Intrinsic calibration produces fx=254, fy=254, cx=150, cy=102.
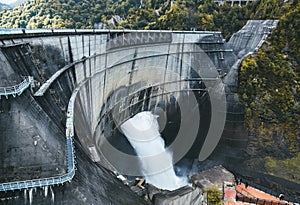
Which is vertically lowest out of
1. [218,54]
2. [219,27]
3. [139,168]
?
[139,168]

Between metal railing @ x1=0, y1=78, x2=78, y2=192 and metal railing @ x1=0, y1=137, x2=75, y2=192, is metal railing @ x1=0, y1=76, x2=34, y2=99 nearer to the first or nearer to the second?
metal railing @ x1=0, y1=78, x2=78, y2=192

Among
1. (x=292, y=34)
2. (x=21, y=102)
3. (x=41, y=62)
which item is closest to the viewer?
(x=21, y=102)

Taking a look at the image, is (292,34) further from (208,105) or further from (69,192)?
(69,192)

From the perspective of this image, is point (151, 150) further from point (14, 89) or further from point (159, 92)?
point (14, 89)

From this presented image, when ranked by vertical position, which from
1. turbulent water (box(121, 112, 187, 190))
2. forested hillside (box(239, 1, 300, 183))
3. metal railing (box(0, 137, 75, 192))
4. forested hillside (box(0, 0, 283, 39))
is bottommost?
turbulent water (box(121, 112, 187, 190))

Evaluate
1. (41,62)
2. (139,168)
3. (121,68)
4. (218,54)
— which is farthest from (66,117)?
(218,54)

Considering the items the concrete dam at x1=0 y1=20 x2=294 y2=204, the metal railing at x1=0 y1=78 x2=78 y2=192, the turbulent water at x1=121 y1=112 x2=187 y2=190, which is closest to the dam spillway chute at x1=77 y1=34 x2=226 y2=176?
the concrete dam at x1=0 y1=20 x2=294 y2=204
